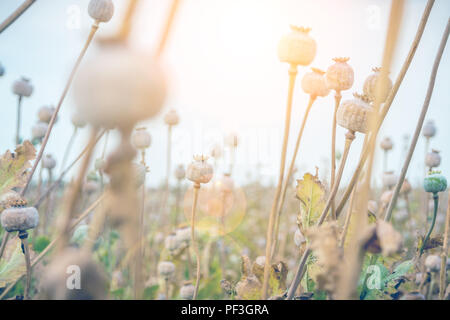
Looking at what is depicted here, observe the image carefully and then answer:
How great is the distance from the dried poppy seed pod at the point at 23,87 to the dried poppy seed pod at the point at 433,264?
5.52 ft

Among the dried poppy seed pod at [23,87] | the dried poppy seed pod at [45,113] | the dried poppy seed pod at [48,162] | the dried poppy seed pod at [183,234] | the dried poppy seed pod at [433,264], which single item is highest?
the dried poppy seed pod at [23,87]

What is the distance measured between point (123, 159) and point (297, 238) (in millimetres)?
692

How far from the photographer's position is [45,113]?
1584mm

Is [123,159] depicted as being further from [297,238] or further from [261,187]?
[261,187]

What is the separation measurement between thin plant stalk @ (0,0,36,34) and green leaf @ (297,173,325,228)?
571mm

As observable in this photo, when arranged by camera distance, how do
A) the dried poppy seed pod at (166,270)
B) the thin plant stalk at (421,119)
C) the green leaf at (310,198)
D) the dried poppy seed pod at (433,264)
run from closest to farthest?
1. the thin plant stalk at (421,119)
2. the green leaf at (310,198)
3. the dried poppy seed pod at (433,264)
4. the dried poppy seed pod at (166,270)

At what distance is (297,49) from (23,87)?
4.57 feet

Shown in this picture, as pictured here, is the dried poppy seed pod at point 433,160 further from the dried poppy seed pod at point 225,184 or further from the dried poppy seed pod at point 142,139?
the dried poppy seed pod at point 142,139

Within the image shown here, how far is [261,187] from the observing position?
449 cm

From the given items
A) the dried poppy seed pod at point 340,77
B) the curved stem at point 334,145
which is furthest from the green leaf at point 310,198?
the dried poppy seed pod at point 340,77

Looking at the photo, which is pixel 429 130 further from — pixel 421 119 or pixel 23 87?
pixel 23 87

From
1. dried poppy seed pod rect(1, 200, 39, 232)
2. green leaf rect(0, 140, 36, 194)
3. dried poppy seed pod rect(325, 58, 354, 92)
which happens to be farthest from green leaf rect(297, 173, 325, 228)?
green leaf rect(0, 140, 36, 194)

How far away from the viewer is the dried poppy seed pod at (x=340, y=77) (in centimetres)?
72
